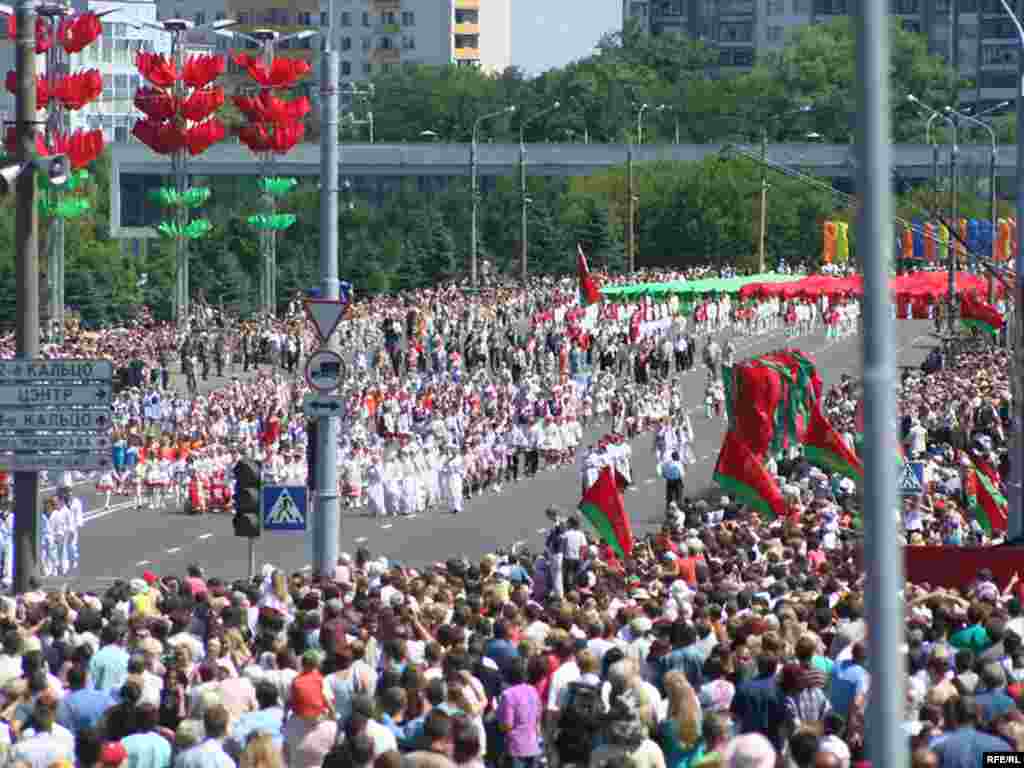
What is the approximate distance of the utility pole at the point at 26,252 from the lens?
22.3m

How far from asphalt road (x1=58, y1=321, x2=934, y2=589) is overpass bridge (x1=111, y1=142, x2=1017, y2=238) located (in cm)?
8608

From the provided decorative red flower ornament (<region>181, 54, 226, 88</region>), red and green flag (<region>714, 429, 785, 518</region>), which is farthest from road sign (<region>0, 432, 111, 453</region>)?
decorative red flower ornament (<region>181, 54, 226, 88</region>)

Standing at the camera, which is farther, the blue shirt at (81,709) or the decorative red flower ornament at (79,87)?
the decorative red flower ornament at (79,87)

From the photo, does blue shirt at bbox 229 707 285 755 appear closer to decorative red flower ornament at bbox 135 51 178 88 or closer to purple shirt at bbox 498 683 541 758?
purple shirt at bbox 498 683 541 758

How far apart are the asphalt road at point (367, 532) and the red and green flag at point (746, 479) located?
7484mm

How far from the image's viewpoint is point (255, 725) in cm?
1423

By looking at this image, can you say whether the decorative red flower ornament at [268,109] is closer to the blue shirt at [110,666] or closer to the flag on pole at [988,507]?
the flag on pole at [988,507]

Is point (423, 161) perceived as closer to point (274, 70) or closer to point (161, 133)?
point (161, 133)

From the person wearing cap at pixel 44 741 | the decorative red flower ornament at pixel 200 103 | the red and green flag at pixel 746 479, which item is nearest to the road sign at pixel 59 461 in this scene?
the red and green flag at pixel 746 479

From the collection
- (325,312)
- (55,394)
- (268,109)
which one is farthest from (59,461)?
(268,109)

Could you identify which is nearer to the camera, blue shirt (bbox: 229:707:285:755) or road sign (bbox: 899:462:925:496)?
blue shirt (bbox: 229:707:285:755)

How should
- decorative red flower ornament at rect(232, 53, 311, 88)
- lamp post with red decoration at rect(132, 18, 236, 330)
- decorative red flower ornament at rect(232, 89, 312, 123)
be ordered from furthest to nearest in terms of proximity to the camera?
decorative red flower ornament at rect(232, 89, 312, 123), lamp post with red decoration at rect(132, 18, 236, 330), decorative red flower ornament at rect(232, 53, 311, 88)

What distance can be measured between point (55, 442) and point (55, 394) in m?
0.38

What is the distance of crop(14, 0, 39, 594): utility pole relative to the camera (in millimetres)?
22281
